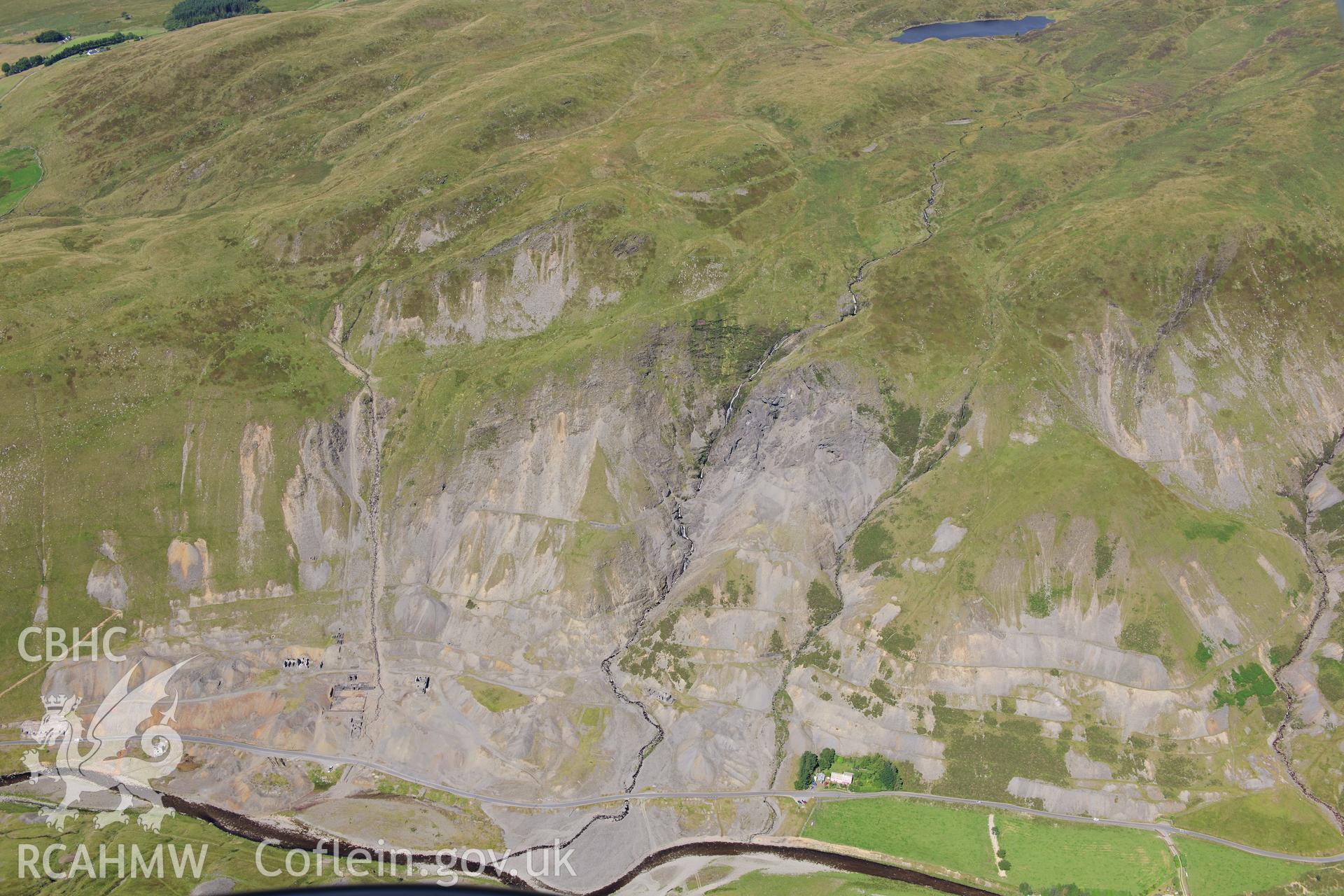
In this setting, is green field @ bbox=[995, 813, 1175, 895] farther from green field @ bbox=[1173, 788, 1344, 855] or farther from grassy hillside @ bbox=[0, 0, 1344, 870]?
green field @ bbox=[1173, 788, 1344, 855]

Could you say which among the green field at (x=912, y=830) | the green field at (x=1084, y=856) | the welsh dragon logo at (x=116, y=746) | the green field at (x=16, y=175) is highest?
the green field at (x=16, y=175)

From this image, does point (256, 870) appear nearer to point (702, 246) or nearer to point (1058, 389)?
point (702, 246)

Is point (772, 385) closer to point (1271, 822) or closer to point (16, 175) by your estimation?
point (1271, 822)

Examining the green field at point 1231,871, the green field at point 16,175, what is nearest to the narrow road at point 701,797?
the green field at point 1231,871

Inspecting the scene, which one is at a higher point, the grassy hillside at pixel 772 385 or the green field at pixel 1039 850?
the grassy hillside at pixel 772 385

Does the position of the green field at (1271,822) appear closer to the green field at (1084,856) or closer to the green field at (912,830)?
the green field at (1084,856)

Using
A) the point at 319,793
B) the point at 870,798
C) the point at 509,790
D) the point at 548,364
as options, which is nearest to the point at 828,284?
the point at 548,364

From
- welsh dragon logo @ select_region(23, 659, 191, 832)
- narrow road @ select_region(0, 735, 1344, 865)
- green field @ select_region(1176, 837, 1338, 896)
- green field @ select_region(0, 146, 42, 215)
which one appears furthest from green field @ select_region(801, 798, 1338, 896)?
green field @ select_region(0, 146, 42, 215)
